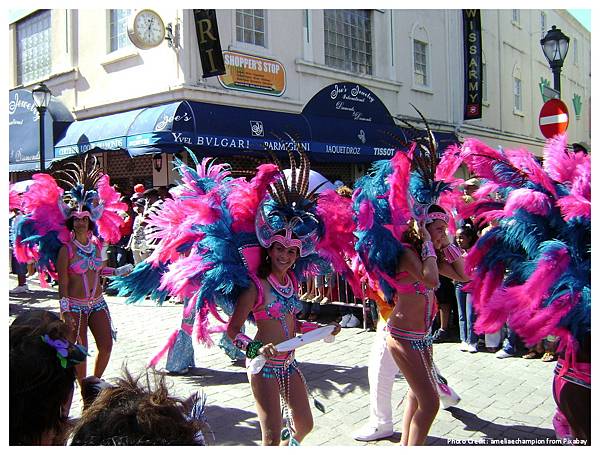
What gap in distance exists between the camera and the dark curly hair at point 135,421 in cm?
166

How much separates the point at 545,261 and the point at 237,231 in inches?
67.9

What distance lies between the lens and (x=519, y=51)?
20.8m

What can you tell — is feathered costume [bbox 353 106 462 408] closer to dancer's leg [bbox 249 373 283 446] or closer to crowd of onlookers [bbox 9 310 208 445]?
dancer's leg [bbox 249 373 283 446]

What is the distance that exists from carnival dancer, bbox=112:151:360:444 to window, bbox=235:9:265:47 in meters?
9.70

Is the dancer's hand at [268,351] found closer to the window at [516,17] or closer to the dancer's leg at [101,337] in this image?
the dancer's leg at [101,337]

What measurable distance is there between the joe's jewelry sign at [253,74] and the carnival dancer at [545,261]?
32.2ft

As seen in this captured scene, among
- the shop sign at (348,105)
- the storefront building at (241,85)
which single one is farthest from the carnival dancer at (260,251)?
the shop sign at (348,105)

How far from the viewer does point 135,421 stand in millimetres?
1679

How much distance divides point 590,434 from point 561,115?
5.06 m

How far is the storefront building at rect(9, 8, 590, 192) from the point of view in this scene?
37.2 feet

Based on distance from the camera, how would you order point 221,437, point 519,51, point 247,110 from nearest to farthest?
point 221,437, point 247,110, point 519,51
